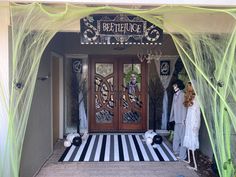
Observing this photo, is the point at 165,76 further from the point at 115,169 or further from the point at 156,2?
the point at 156,2

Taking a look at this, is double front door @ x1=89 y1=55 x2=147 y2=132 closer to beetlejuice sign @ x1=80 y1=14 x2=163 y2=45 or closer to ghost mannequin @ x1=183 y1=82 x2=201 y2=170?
ghost mannequin @ x1=183 y1=82 x2=201 y2=170

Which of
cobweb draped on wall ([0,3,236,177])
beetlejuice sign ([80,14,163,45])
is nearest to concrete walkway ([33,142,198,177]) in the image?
cobweb draped on wall ([0,3,236,177])

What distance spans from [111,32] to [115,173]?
226cm

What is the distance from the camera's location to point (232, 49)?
2336mm

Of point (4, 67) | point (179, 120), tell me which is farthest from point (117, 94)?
point (4, 67)

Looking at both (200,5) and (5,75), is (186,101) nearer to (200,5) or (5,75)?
(200,5)

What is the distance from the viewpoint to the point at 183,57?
8.55ft

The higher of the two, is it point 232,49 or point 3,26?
point 3,26

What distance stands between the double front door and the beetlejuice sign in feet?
11.8

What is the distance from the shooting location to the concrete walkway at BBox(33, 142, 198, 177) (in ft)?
12.7

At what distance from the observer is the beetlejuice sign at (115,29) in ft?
9.34

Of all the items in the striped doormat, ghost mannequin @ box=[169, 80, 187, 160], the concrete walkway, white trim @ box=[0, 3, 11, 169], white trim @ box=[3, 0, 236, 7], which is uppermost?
white trim @ box=[3, 0, 236, 7]

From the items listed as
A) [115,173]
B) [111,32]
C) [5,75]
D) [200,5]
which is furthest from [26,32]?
[115,173]

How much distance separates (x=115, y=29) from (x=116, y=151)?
114 inches
